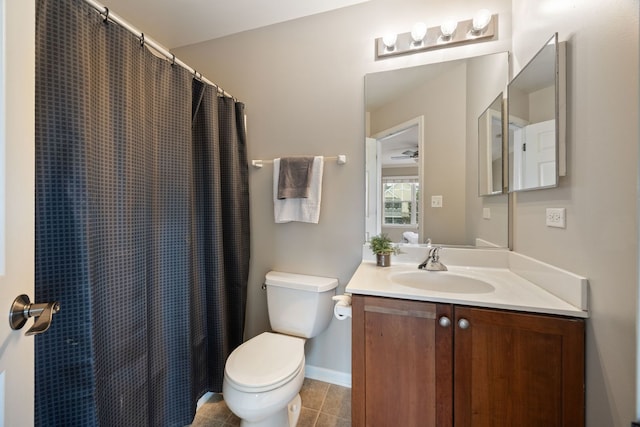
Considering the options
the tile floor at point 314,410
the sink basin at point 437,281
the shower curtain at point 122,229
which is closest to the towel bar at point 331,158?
the shower curtain at point 122,229

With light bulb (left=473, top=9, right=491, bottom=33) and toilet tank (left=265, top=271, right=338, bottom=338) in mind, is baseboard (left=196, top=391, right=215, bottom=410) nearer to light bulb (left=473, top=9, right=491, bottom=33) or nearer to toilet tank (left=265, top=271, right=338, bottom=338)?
toilet tank (left=265, top=271, right=338, bottom=338)

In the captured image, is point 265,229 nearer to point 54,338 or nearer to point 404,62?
point 54,338

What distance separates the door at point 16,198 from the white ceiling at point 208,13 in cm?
135

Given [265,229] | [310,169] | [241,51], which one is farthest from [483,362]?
[241,51]

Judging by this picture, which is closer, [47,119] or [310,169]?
[47,119]

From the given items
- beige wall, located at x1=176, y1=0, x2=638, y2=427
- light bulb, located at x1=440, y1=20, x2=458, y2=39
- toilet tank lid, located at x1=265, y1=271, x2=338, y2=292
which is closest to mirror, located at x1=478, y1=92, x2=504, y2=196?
beige wall, located at x1=176, y1=0, x2=638, y2=427

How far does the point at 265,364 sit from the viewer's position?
1218mm

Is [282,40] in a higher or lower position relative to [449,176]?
higher

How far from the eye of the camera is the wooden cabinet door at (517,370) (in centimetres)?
84

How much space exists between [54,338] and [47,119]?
708 mm

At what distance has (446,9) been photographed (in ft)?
4.78

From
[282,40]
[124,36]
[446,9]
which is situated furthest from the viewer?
[282,40]

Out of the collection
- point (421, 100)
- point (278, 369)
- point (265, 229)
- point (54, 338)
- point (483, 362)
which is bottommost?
point (278, 369)

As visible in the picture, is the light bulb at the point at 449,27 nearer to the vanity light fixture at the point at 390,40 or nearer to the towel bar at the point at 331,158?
the vanity light fixture at the point at 390,40
